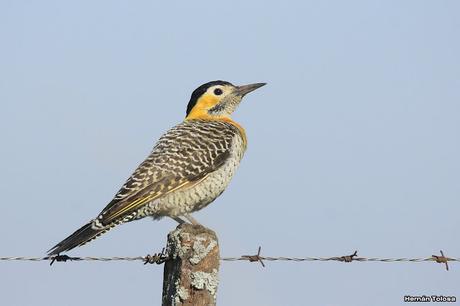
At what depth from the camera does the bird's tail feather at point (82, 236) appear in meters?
6.81

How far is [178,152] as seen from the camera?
8.20 metres

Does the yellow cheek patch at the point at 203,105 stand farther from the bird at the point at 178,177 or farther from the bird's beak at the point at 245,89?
the bird's beak at the point at 245,89

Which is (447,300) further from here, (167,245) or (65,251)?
(65,251)

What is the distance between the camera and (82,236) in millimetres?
7074

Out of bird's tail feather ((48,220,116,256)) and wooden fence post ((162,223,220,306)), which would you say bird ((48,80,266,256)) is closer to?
bird's tail feather ((48,220,116,256))

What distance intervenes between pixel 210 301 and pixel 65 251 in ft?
6.38

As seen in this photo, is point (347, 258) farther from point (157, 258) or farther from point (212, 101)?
point (212, 101)

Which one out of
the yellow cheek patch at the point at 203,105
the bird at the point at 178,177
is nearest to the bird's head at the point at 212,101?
the yellow cheek patch at the point at 203,105

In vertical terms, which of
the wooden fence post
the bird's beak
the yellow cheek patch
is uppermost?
the bird's beak

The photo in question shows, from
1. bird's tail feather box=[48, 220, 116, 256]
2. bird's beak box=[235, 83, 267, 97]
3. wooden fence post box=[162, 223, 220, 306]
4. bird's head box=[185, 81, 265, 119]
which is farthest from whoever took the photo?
bird's beak box=[235, 83, 267, 97]

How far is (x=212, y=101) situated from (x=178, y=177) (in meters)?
1.99

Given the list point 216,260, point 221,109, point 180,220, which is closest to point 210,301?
point 216,260

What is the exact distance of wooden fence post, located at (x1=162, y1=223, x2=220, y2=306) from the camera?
16.9 ft

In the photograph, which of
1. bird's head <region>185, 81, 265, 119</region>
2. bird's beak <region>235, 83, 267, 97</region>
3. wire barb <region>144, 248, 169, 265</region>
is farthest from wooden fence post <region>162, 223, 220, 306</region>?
bird's beak <region>235, 83, 267, 97</region>
